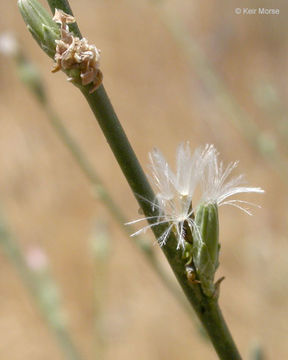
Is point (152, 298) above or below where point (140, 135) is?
below

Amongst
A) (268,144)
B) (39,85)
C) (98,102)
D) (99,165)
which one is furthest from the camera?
(99,165)

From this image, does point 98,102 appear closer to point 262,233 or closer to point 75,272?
point 262,233

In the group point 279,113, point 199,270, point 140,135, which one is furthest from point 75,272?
point 199,270

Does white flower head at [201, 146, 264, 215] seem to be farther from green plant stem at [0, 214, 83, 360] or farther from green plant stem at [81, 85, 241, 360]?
green plant stem at [0, 214, 83, 360]

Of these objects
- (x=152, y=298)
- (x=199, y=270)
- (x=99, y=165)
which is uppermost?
(x=199, y=270)

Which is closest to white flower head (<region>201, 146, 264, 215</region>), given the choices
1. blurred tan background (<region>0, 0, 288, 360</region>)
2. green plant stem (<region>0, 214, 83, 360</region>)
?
green plant stem (<region>0, 214, 83, 360</region>)

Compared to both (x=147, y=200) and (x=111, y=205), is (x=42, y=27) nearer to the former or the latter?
(x=147, y=200)

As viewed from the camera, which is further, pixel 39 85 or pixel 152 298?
pixel 152 298
